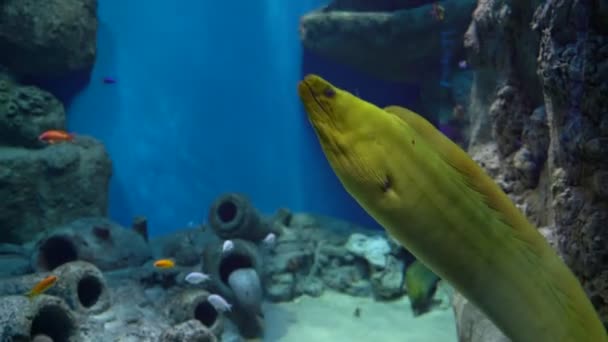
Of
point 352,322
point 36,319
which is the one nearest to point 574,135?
point 36,319

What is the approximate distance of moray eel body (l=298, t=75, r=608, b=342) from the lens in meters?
0.93

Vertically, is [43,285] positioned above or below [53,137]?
below

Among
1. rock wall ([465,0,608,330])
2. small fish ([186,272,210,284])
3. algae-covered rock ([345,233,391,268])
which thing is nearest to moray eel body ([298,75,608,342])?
rock wall ([465,0,608,330])

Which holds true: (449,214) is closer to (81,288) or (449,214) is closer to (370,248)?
(81,288)

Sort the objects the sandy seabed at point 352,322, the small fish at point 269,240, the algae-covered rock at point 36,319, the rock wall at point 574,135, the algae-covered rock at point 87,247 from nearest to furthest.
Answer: the rock wall at point 574,135
the algae-covered rock at point 36,319
the sandy seabed at point 352,322
the algae-covered rock at point 87,247
the small fish at point 269,240

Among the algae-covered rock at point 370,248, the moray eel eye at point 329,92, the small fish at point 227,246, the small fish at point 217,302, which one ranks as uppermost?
the moray eel eye at point 329,92

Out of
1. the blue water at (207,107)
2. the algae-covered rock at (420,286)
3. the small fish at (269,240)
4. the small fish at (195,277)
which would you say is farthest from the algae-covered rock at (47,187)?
the algae-covered rock at (420,286)

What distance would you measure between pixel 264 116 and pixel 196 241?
3146 mm

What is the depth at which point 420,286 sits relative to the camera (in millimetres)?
6027

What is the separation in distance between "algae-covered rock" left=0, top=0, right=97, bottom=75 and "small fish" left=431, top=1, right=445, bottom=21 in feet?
20.0

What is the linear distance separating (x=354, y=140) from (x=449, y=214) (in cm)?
25

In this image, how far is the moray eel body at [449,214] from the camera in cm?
93

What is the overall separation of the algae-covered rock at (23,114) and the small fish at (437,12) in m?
6.59

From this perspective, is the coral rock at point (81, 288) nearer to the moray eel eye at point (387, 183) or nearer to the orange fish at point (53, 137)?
the orange fish at point (53, 137)
